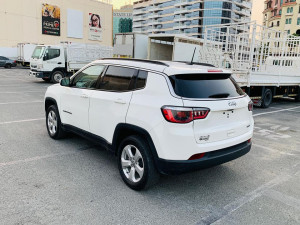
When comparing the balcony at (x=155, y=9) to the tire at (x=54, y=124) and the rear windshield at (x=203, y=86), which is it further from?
the rear windshield at (x=203, y=86)

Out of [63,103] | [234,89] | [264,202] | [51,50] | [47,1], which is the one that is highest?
[47,1]

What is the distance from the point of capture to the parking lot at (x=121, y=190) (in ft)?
9.55

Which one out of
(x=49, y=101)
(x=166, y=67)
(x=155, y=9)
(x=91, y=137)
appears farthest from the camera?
(x=155, y=9)

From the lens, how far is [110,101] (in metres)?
3.77

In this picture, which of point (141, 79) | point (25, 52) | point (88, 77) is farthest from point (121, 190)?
point (25, 52)

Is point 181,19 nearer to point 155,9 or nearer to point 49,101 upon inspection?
point 155,9

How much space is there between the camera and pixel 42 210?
2.93 meters

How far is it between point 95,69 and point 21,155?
196 cm

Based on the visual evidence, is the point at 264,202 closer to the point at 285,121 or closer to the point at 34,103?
the point at 285,121

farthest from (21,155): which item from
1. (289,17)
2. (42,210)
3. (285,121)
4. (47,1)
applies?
(289,17)

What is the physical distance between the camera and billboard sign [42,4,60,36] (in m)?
46.3

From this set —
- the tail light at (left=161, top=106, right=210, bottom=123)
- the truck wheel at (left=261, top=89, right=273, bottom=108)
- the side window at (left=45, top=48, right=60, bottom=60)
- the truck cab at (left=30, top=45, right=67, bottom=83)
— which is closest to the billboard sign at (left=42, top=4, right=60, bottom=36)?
the truck cab at (left=30, top=45, right=67, bottom=83)

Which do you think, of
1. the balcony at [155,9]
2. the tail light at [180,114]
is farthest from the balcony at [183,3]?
the tail light at [180,114]

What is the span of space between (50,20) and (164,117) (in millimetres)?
50370
